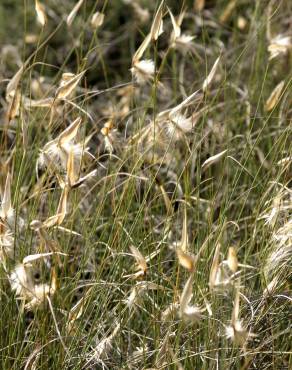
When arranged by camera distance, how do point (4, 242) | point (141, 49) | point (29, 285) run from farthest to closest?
1. point (141, 49)
2. point (4, 242)
3. point (29, 285)

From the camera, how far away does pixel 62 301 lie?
5.66 ft

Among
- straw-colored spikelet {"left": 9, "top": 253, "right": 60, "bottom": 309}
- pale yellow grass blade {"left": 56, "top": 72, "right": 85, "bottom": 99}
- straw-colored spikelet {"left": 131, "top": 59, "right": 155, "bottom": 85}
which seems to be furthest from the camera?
straw-colored spikelet {"left": 131, "top": 59, "right": 155, "bottom": 85}

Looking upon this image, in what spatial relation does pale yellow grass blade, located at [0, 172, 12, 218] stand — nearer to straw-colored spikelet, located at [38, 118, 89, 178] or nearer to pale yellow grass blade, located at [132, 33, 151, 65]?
straw-colored spikelet, located at [38, 118, 89, 178]

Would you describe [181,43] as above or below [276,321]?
above

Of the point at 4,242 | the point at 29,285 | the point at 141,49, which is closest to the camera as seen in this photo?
the point at 29,285

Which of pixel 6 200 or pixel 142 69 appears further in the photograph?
pixel 142 69

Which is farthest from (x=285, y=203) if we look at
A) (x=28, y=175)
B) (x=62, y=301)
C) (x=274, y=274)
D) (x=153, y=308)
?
(x=28, y=175)

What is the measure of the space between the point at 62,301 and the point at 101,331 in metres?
0.09

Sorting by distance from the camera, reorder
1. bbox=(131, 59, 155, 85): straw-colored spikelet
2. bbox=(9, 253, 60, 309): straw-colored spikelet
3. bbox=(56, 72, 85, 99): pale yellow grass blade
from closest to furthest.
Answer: bbox=(9, 253, 60, 309): straw-colored spikelet → bbox=(56, 72, 85, 99): pale yellow grass blade → bbox=(131, 59, 155, 85): straw-colored spikelet

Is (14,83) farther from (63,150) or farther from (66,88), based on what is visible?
(63,150)

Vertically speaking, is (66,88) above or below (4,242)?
above

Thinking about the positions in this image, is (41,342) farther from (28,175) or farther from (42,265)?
(28,175)

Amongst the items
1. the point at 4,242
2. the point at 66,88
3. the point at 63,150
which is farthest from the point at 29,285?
the point at 66,88

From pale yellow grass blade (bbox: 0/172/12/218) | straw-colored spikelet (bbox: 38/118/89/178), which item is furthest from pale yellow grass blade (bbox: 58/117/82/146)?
pale yellow grass blade (bbox: 0/172/12/218)
